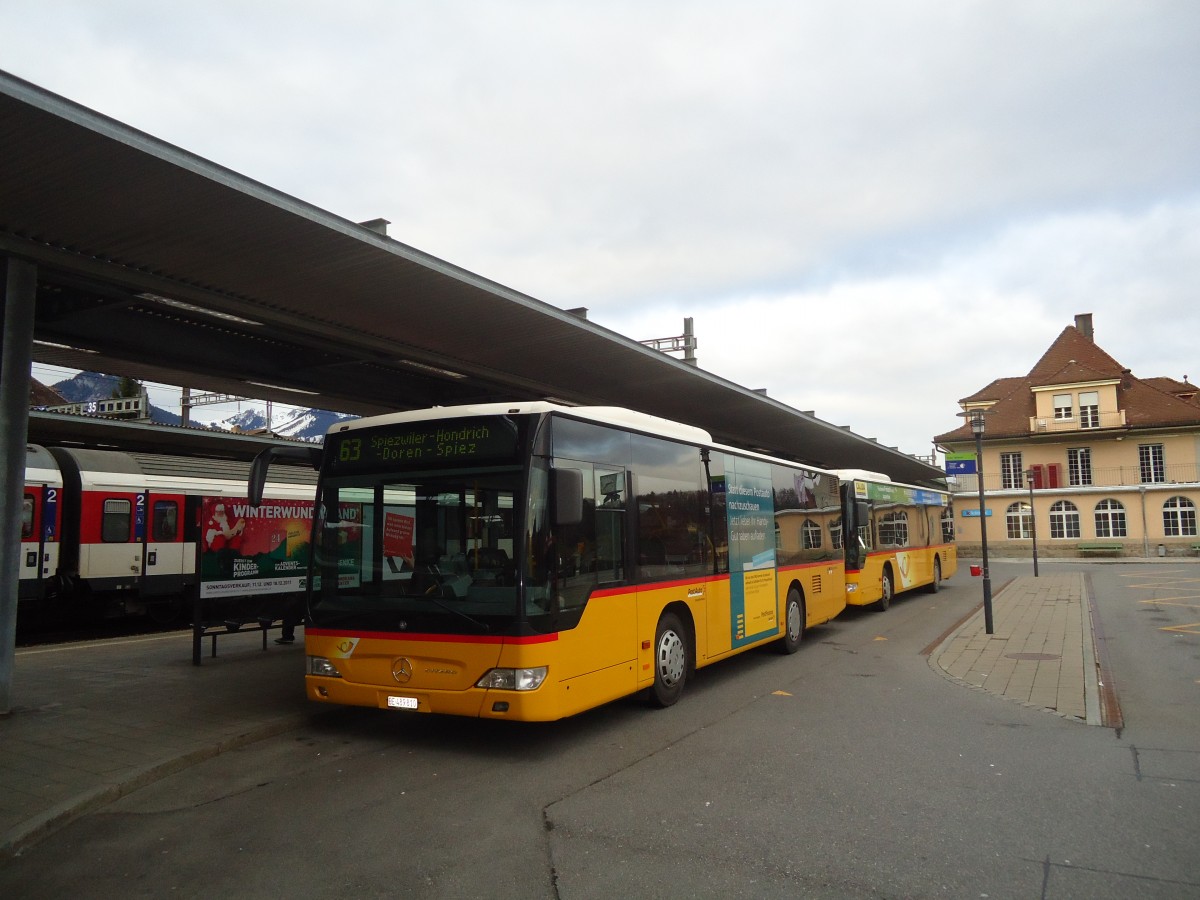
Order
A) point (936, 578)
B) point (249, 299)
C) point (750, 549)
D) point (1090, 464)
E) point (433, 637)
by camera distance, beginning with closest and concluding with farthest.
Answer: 1. point (433, 637)
2. point (249, 299)
3. point (750, 549)
4. point (936, 578)
5. point (1090, 464)

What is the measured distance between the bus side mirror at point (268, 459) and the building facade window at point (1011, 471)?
58705 millimetres

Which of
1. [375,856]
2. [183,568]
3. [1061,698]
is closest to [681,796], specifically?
[375,856]

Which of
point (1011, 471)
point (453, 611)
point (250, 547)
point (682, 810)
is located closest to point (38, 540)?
point (250, 547)

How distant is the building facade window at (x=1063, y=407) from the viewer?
57.6m

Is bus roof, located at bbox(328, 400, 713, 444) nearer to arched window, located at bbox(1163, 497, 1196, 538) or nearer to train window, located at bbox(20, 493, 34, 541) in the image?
train window, located at bbox(20, 493, 34, 541)

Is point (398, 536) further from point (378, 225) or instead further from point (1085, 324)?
point (1085, 324)

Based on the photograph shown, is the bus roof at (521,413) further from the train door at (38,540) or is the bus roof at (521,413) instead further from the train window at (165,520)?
the train window at (165,520)

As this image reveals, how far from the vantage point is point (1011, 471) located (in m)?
58.8

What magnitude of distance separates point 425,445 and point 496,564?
1.33 m

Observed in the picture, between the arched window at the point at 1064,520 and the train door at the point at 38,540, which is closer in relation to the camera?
the train door at the point at 38,540

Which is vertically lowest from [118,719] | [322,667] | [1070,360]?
[118,719]

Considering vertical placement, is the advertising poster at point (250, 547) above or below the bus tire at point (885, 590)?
above

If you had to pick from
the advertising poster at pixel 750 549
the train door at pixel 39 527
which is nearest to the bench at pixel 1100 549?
the advertising poster at pixel 750 549

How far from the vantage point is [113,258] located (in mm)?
8633
